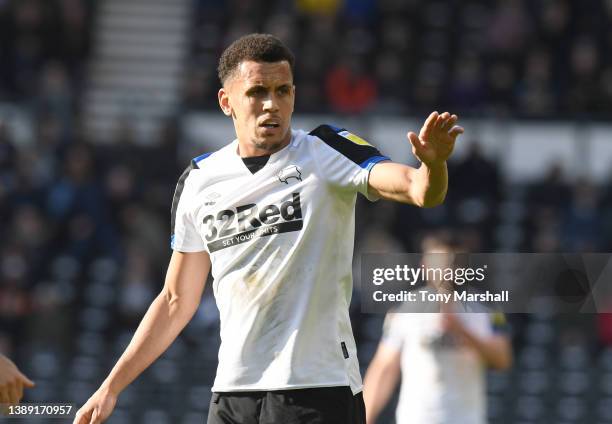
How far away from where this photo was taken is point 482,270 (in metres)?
6.20

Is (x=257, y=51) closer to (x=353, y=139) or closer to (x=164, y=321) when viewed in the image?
(x=353, y=139)

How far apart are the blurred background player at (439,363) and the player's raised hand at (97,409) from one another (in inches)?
101

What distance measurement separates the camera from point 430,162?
436 centimetres

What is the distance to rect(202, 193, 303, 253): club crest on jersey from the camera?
4.82 metres

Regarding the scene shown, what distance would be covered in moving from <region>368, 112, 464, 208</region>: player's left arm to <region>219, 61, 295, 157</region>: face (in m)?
0.59

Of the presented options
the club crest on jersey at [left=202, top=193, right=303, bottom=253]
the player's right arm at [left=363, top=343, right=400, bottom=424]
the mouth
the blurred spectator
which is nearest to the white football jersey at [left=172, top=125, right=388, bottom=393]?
the club crest on jersey at [left=202, top=193, right=303, bottom=253]

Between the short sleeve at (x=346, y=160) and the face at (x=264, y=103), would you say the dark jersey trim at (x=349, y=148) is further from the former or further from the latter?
the face at (x=264, y=103)

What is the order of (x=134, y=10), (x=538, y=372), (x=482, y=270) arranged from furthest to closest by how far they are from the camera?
(x=134, y=10)
(x=538, y=372)
(x=482, y=270)

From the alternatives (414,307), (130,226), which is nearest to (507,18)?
(130,226)

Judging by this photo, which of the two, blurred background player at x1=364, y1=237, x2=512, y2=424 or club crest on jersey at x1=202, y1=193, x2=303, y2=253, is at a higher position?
club crest on jersey at x1=202, y1=193, x2=303, y2=253

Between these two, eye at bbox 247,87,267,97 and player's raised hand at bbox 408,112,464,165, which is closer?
player's raised hand at bbox 408,112,464,165

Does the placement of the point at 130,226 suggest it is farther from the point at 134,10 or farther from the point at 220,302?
the point at 220,302

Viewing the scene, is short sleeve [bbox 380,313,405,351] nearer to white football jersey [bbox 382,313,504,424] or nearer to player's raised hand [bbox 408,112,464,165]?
white football jersey [bbox 382,313,504,424]

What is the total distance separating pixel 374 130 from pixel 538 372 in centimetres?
314
